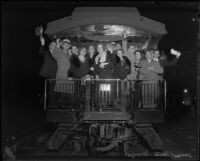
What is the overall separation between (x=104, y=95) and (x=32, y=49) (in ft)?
5.10

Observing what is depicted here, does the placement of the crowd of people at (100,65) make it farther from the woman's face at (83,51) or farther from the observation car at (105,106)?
the observation car at (105,106)

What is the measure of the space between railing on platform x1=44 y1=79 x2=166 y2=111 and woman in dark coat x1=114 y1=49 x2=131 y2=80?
17cm

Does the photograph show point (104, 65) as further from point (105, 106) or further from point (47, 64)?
point (47, 64)

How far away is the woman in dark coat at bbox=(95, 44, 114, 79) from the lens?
7101mm

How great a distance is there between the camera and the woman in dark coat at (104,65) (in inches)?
280

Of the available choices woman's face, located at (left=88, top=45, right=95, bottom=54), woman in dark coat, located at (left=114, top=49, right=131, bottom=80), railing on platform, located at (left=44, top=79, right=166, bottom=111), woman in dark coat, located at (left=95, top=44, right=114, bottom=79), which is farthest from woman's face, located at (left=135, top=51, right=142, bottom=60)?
woman's face, located at (left=88, top=45, right=95, bottom=54)

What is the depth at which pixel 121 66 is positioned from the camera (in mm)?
7250

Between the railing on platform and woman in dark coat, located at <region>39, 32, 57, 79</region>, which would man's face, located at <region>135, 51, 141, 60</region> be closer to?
the railing on platform

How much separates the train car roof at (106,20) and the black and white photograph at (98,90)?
0.06 ft

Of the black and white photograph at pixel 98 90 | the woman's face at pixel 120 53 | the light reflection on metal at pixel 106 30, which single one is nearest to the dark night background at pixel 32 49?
the black and white photograph at pixel 98 90

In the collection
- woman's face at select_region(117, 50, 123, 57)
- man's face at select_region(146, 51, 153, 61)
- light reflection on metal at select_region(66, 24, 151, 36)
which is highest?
light reflection on metal at select_region(66, 24, 151, 36)

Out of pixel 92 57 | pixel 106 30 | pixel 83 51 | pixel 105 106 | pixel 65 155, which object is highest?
pixel 106 30

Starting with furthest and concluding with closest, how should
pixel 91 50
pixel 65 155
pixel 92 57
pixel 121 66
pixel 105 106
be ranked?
pixel 91 50
pixel 92 57
pixel 121 66
pixel 105 106
pixel 65 155

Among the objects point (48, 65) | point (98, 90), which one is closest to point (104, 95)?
point (98, 90)
